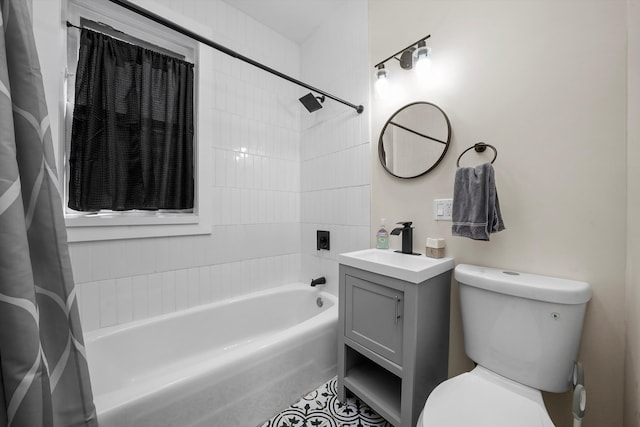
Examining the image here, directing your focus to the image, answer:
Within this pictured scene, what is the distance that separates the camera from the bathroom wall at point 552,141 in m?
0.89

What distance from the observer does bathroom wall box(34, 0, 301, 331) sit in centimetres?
139

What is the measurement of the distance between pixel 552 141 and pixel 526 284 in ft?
1.91

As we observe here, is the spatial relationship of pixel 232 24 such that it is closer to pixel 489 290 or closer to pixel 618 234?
pixel 489 290

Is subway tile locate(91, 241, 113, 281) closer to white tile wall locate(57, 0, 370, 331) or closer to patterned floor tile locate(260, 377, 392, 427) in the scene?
white tile wall locate(57, 0, 370, 331)

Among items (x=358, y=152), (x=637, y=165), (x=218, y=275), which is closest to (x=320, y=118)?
(x=358, y=152)

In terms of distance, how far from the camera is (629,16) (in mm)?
840

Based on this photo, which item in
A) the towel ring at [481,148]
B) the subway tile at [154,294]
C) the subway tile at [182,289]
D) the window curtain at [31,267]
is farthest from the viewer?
the subway tile at [182,289]

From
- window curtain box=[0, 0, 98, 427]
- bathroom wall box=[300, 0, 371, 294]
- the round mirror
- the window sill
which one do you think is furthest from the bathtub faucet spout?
window curtain box=[0, 0, 98, 427]

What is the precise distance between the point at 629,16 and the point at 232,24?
2.11m

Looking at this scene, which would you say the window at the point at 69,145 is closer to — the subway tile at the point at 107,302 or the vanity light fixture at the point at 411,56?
the subway tile at the point at 107,302

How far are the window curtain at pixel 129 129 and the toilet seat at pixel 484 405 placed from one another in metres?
1.75

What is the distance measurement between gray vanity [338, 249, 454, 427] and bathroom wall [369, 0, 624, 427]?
17 cm

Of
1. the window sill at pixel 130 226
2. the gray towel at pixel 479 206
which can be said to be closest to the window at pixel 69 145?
the window sill at pixel 130 226

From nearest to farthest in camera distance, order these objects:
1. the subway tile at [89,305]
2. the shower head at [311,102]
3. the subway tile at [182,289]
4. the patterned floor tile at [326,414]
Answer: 1. the patterned floor tile at [326,414]
2. the subway tile at [89,305]
3. the subway tile at [182,289]
4. the shower head at [311,102]
